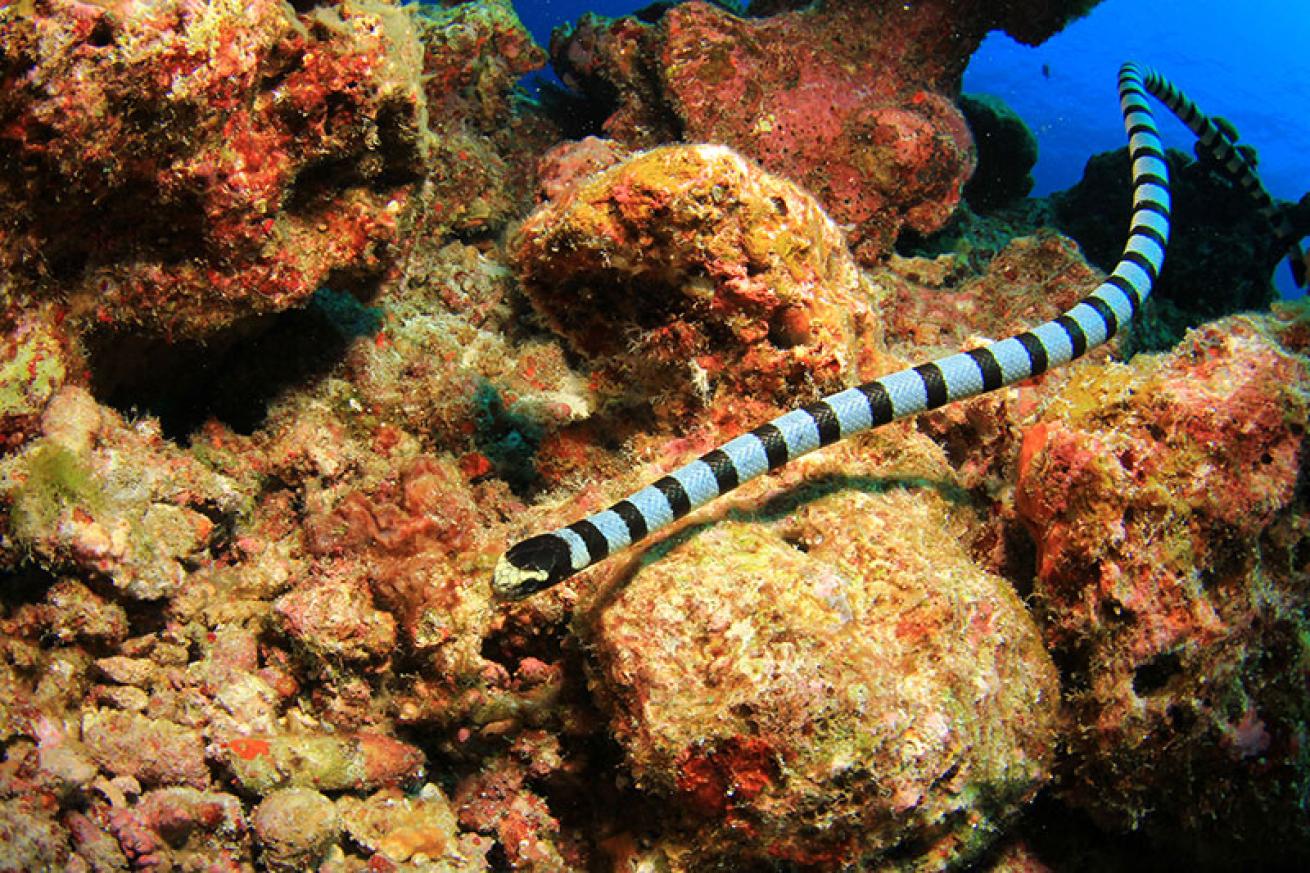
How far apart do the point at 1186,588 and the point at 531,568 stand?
2.59 meters

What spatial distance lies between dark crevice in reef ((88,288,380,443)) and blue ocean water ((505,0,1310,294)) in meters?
58.8

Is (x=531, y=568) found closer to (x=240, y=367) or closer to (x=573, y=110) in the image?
(x=240, y=367)

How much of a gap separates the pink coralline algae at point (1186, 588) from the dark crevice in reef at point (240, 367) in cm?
405

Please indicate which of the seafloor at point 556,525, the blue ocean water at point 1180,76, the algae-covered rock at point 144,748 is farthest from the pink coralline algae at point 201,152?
the blue ocean water at point 1180,76

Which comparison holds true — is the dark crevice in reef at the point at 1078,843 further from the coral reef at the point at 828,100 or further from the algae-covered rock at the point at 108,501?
the coral reef at the point at 828,100

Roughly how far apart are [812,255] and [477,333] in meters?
2.75

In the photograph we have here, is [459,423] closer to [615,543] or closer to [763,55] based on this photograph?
[615,543]

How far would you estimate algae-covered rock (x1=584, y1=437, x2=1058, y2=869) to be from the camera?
238cm

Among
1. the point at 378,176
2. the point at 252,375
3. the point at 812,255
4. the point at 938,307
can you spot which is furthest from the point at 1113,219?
the point at 252,375

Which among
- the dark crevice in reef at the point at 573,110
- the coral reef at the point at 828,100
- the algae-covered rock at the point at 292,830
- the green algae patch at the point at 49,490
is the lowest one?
the algae-covered rock at the point at 292,830

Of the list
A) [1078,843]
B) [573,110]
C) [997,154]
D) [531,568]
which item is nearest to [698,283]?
[531,568]

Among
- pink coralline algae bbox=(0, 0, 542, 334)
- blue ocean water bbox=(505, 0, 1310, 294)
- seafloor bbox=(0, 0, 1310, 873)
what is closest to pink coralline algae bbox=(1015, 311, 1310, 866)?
seafloor bbox=(0, 0, 1310, 873)

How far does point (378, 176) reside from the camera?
387 cm

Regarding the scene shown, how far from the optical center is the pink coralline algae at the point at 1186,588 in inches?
113
